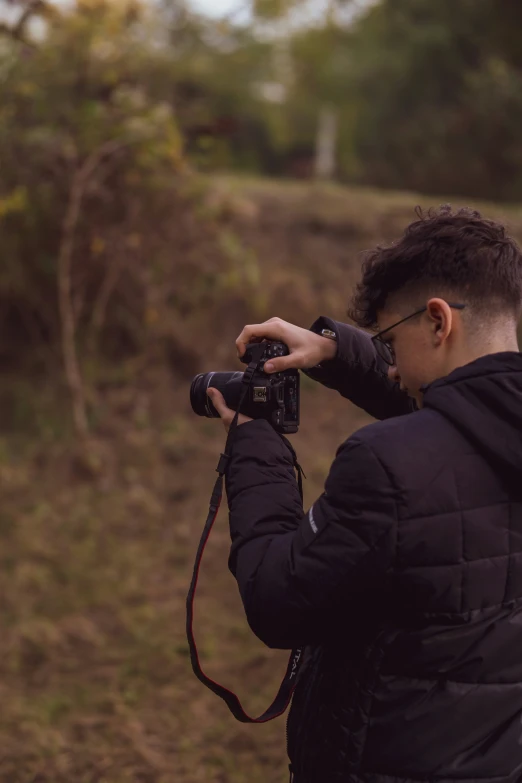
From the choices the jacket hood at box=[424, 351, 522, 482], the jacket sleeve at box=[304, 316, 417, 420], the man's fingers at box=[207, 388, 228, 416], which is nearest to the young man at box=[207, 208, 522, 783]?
the jacket hood at box=[424, 351, 522, 482]

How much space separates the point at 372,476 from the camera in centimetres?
140

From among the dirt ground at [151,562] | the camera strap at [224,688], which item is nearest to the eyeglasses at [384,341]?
the camera strap at [224,688]

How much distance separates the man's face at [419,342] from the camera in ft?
5.04

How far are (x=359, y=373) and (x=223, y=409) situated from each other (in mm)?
389

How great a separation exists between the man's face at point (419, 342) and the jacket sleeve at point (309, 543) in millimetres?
242

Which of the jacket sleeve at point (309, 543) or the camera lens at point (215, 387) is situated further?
the camera lens at point (215, 387)

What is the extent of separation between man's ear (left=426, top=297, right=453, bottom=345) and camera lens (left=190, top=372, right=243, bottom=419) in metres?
0.46

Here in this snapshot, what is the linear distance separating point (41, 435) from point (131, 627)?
7.70 feet

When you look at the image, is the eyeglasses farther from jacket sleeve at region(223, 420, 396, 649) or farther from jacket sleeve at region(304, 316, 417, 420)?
jacket sleeve at region(223, 420, 396, 649)

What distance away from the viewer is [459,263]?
4.98 ft

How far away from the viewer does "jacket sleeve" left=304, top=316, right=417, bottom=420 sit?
2.01 m

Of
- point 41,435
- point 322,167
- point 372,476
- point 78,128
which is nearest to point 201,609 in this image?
point 41,435

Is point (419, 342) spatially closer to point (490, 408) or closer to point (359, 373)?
point (490, 408)

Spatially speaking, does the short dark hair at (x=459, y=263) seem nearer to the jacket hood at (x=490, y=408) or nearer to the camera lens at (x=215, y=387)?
the jacket hood at (x=490, y=408)
